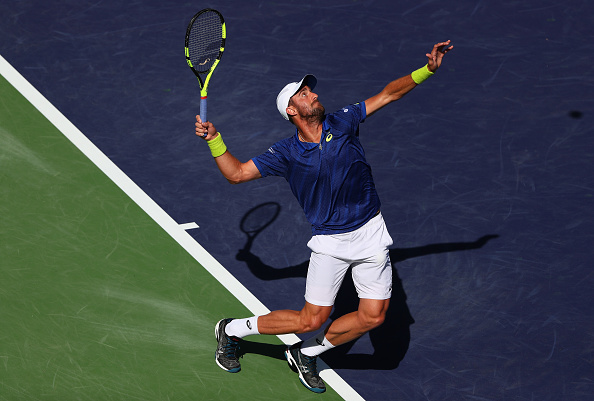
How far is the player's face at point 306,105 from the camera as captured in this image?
25.2 feet

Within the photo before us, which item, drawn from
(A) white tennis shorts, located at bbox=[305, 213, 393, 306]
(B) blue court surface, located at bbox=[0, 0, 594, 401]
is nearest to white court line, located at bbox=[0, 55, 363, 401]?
(B) blue court surface, located at bbox=[0, 0, 594, 401]

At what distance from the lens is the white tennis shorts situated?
308 inches

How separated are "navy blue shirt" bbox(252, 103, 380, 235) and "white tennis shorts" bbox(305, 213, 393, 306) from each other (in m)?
0.09

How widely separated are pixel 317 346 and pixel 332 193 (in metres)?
1.35

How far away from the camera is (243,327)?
827 centimetres

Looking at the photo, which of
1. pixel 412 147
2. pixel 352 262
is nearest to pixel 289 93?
pixel 352 262

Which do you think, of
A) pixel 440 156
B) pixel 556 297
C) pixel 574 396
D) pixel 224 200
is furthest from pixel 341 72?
pixel 574 396

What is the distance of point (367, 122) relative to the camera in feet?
37.2

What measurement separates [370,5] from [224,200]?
430cm

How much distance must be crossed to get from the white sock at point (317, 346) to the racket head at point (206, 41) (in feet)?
7.75

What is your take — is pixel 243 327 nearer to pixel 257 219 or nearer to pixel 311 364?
pixel 311 364

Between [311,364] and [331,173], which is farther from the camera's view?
[311,364]

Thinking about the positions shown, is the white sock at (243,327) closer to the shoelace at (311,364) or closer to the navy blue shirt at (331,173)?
the shoelace at (311,364)

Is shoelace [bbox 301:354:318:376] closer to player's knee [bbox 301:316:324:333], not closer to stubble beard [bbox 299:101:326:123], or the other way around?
player's knee [bbox 301:316:324:333]
